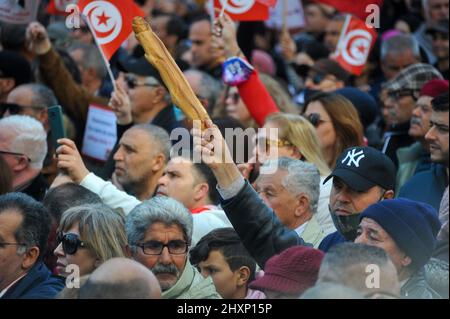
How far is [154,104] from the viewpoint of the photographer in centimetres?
981

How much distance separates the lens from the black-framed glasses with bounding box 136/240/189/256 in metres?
6.13

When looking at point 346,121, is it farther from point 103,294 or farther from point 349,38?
point 103,294

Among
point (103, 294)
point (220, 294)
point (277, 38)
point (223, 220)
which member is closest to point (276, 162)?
point (223, 220)

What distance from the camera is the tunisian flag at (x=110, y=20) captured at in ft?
27.8

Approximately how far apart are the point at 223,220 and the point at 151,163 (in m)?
1.34

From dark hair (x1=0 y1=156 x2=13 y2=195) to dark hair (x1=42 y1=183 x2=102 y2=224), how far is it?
0.57 meters

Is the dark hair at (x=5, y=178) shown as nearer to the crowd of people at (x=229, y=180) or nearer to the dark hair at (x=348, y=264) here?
the crowd of people at (x=229, y=180)

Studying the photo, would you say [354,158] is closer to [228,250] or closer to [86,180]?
[228,250]

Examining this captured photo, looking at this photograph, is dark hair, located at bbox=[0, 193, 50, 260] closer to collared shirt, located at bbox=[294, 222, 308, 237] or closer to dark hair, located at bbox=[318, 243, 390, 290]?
collared shirt, located at bbox=[294, 222, 308, 237]

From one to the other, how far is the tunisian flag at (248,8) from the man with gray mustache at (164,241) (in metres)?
2.99

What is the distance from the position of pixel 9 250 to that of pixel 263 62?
21.2ft

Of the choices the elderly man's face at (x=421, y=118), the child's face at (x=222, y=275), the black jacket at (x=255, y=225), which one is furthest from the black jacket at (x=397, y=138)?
the black jacket at (x=255, y=225)

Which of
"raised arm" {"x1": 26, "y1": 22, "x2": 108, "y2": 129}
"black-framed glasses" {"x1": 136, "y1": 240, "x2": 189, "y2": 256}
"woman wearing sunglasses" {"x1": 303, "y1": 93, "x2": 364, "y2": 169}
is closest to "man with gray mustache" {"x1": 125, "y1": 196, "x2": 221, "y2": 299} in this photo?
"black-framed glasses" {"x1": 136, "y1": 240, "x2": 189, "y2": 256}

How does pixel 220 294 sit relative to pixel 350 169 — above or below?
below
